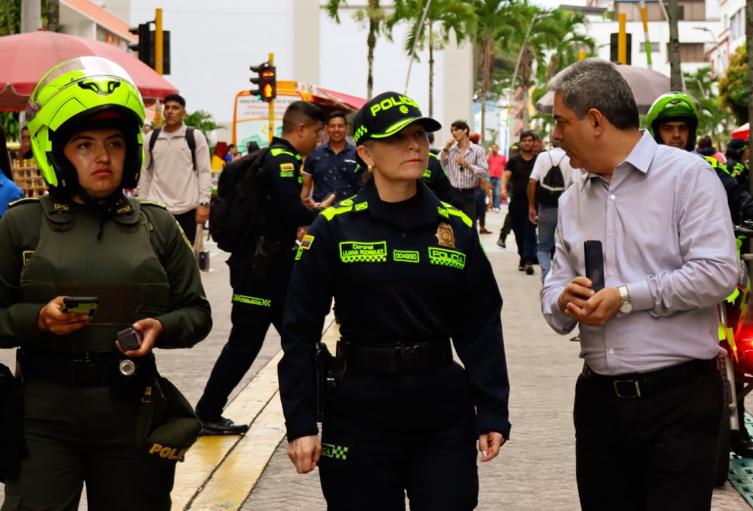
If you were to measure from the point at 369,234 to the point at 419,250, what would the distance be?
0.52 ft

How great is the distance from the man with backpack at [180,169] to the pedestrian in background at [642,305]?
8.47 meters

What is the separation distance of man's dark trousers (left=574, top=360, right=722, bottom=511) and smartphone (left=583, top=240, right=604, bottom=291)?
0.31 metres

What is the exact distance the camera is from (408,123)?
4.23 m

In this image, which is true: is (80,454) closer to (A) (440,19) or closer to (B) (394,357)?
(B) (394,357)

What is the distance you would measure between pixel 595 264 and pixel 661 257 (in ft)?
0.66

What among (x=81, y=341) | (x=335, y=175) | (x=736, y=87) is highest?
(x=736, y=87)

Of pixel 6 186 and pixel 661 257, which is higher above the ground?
pixel 6 186

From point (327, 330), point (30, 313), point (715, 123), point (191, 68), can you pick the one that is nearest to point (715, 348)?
point (30, 313)

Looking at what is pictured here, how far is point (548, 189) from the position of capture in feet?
50.9

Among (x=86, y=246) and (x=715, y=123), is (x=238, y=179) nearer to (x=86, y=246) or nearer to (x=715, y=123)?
(x=86, y=246)

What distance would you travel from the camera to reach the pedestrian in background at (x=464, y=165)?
19000mm

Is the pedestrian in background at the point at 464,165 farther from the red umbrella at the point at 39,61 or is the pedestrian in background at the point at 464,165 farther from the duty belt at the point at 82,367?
the duty belt at the point at 82,367

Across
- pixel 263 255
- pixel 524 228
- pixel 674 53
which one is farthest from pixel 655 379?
pixel 674 53

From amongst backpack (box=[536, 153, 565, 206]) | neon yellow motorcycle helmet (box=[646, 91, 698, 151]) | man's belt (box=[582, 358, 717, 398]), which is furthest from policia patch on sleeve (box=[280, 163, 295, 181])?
backpack (box=[536, 153, 565, 206])
